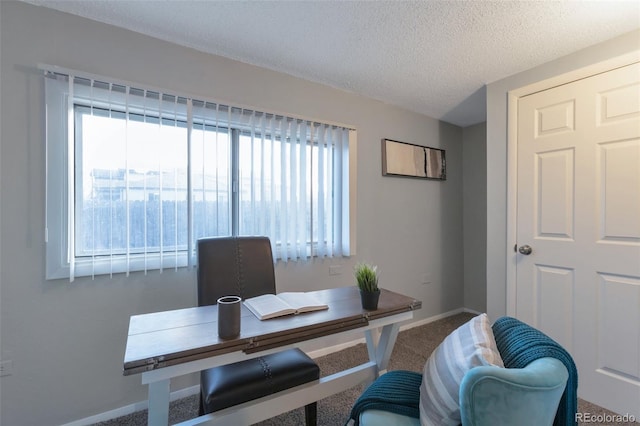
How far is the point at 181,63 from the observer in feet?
6.29

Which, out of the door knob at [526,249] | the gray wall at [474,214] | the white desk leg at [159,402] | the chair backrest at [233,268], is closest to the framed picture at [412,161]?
the gray wall at [474,214]

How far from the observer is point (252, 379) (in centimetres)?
128

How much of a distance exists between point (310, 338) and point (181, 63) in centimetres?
190

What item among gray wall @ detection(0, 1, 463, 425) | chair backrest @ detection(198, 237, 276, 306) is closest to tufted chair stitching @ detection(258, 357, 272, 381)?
chair backrest @ detection(198, 237, 276, 306)

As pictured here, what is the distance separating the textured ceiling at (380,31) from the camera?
5.10 feet

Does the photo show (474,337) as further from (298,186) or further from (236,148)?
(236,148)

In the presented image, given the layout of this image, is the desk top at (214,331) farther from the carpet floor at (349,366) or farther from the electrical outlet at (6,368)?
the electrical outlet at (6,368)

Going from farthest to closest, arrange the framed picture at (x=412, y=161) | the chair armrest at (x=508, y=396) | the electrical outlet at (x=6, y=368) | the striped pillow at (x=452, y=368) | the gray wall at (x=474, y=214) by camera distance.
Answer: the gray wall at (x=474, y=214), the framed picture at (x=412, y=161), the electrical outlet at (x=6, y=368), the striped pillow at (x=452, y=368), the chair armrest at (x=508, y=396)

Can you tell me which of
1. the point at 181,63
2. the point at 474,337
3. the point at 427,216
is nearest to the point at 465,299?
the point at 427,216

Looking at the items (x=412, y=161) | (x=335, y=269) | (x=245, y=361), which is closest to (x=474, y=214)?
(x=412, y=161)

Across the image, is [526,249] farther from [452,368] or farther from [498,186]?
[452,368]

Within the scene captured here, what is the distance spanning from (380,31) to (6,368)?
276 centimetres

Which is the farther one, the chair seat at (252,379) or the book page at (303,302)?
the book page at (303,302)

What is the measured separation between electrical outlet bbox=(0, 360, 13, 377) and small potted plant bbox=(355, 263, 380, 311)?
1830 millimetres
